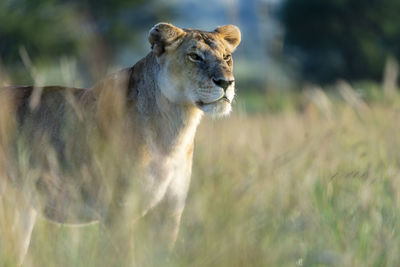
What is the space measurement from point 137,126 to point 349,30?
37327 millimetres

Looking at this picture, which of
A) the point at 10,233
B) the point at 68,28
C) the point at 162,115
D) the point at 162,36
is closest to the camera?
the point at 10,233

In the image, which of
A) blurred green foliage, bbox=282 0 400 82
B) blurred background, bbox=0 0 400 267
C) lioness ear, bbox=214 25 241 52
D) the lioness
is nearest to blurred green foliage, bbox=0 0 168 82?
blurred green foliage, bbox=282 0 400 82

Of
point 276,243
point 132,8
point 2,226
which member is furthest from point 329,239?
point 132,8

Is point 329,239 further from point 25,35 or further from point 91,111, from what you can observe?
point 25,35

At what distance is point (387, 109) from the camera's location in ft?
31.1

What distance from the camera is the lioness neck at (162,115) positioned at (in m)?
4.65

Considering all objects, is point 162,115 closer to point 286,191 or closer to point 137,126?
point 137,126

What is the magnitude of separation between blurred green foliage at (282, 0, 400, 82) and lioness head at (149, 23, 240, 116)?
35.9 metres

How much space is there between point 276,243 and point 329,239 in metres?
0.40

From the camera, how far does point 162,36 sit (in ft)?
15.8

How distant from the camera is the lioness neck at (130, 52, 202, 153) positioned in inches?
183

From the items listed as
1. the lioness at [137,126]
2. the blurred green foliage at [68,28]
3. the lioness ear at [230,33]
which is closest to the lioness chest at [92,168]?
the lioness at [137,126]

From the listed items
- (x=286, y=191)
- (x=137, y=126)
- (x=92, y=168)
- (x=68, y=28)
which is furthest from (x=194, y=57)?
(x=68, y=28)

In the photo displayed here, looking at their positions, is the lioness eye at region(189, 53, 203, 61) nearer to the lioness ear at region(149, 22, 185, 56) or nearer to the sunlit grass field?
the lioness ear at region(149, 22, 185, 56)
